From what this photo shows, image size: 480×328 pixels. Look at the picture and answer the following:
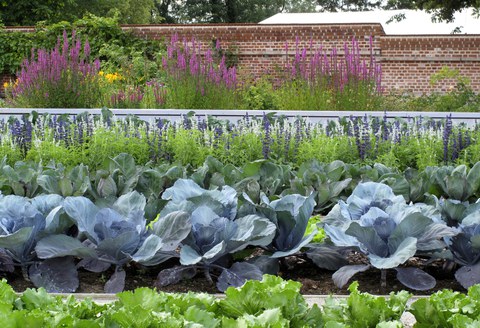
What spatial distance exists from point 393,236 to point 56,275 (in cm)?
145

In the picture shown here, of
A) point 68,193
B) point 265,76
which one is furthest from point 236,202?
point 265,76

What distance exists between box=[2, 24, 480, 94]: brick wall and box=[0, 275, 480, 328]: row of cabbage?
14.7 meters

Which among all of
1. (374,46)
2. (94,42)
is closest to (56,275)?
(94,42)

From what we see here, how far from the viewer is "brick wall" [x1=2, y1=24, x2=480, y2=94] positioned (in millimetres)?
16906

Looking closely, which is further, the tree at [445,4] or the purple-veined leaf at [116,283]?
the tree at [445,4]

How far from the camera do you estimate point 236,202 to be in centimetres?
348

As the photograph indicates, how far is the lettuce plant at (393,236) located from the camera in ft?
10.2

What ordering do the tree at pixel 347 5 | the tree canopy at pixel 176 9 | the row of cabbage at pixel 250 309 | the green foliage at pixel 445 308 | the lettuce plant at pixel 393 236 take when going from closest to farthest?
the row of cabbage at pixel 250 309
the green foliage at pixel 445 308
the lettuce plant at pixel 393 236
the tree canopy at pixel 176 9
the tree at pixel 347 5

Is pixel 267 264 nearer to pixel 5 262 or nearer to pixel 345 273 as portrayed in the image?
pixel 345 273

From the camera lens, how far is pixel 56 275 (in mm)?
3209

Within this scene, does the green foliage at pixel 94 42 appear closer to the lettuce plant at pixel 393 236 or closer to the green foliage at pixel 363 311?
the lettuce plant at pixel 393 236

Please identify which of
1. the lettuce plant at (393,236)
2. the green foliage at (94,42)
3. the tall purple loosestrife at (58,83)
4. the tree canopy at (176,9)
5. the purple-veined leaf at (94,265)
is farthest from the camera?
the tree canopy at (176,9)

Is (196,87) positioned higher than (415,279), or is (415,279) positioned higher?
(196,87)

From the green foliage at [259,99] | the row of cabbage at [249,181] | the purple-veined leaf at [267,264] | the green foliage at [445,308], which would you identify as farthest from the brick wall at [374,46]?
the green foliage at [445,308]
